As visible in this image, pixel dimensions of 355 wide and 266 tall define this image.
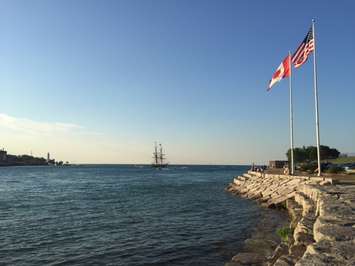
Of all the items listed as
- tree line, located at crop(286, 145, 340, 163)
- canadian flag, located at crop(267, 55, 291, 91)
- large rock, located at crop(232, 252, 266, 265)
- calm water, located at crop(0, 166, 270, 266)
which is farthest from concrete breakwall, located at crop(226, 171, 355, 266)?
tree line, located at crop(286, 145, 340, 163)

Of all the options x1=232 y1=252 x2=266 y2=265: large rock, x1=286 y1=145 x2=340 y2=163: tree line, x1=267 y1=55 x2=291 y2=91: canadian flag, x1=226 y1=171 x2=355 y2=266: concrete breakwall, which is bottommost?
x1=232 y1=252 x2=266 y2=265: large rock

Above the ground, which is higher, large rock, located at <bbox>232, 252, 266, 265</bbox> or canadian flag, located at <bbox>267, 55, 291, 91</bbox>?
canadian flag, located at <bbox>267, 55, 291, 91</bbox>

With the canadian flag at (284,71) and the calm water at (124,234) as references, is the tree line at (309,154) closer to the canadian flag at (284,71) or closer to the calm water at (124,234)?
Result: the canadian flag at (284,71)

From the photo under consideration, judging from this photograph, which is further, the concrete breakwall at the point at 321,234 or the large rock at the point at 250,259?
→ the large rock at the point at 250,259

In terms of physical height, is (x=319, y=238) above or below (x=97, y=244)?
above

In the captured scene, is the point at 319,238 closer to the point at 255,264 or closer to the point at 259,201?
the point at 255,264

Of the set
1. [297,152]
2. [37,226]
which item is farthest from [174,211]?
[297,152]

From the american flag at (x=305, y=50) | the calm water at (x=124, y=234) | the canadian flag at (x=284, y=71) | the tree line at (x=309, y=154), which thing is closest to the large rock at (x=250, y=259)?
the calm water at (x=124, y=234)

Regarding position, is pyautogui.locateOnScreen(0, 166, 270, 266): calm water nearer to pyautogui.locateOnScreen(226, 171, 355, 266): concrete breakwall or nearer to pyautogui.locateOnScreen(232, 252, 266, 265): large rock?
pyautogui.locateOnScreen(232, 252, 266, 265): large rock

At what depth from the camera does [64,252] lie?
1551 centimetres

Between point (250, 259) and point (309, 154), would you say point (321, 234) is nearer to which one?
point (250, 259)

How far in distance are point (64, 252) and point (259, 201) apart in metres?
18.9

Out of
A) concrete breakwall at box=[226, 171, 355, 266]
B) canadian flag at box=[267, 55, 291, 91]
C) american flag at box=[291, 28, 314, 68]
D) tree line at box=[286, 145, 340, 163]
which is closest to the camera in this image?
concrete breakwall at box=[226, 171, 355, 266]

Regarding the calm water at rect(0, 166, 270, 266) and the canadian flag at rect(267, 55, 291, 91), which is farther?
the canadian flag at rect(267, 55, 291, 91)
